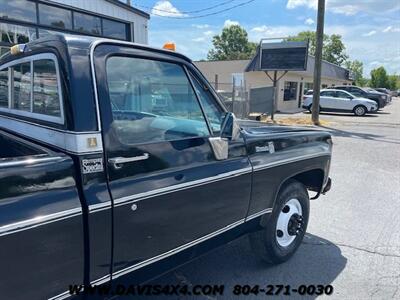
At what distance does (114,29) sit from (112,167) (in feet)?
36.6

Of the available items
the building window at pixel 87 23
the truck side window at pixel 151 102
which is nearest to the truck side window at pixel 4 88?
the truck side window at pixel 151 102

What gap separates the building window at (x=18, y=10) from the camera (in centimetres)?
880

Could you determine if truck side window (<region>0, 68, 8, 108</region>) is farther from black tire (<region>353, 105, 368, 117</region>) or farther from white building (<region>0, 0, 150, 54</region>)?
black tire (<region>353, 105, 368, 117</region>)

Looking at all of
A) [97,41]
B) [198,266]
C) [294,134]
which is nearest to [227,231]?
[198,266]

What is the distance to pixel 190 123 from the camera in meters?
2.56

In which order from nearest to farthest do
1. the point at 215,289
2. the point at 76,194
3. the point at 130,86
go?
the point at 76,194 < the point at 130,86 < the point at 215,289

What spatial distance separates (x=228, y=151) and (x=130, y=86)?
33.8 inches

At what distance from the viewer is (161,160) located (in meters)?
2.19

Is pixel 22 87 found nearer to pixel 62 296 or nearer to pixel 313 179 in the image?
pixel 62 296

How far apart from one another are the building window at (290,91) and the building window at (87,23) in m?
19.6

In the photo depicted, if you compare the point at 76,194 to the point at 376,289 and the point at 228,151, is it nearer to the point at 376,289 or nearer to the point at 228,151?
the point at 228,151

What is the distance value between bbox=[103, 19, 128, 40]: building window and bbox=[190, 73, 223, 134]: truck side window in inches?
395

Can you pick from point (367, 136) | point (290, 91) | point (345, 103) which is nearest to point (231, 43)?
point (290, 91)

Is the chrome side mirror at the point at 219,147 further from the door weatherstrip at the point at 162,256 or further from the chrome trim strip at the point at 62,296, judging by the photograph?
the chrome trim strip at the point at 62,296
